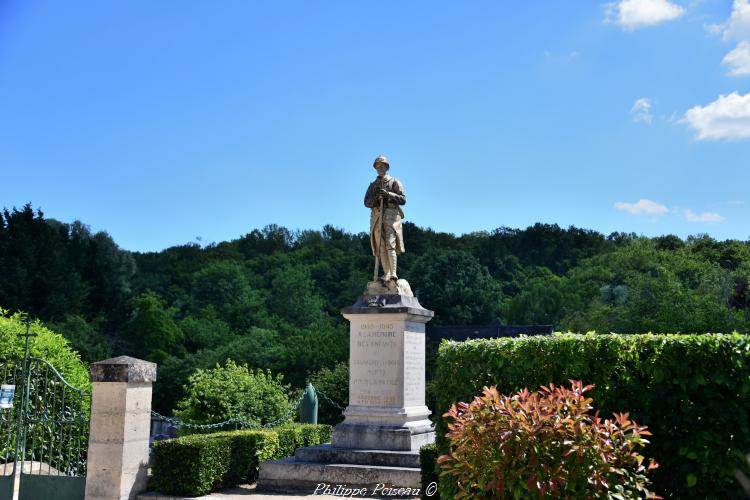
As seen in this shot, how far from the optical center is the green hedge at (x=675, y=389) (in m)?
6.45

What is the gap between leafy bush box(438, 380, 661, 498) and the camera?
5.69 m

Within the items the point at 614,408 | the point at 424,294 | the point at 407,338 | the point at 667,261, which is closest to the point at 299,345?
the point at 424,294

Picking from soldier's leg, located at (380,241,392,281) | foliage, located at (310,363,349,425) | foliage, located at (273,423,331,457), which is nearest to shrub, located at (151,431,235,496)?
foliage, located at (273,423,331,457)

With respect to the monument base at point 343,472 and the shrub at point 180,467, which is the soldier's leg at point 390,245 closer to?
the monument base at point 343,472

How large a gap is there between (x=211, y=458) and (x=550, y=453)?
587 centimetres

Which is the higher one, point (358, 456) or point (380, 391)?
point (380, 391)

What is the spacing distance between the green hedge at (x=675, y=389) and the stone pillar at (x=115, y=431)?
4.70 meters

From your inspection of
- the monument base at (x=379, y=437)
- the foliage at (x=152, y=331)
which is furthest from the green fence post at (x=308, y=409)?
the foliage at (x=152, y=331)

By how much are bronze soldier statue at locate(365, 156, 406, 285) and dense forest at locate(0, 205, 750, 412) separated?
20.0 meters

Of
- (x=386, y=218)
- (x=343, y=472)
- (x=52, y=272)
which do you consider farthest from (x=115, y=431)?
(x=52, y=272)

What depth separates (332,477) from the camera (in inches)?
425

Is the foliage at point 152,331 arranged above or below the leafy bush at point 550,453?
above

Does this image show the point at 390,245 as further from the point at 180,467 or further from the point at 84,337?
the point at 84,337

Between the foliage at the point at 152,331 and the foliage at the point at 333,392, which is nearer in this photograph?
the foliage at the point at 333,392
